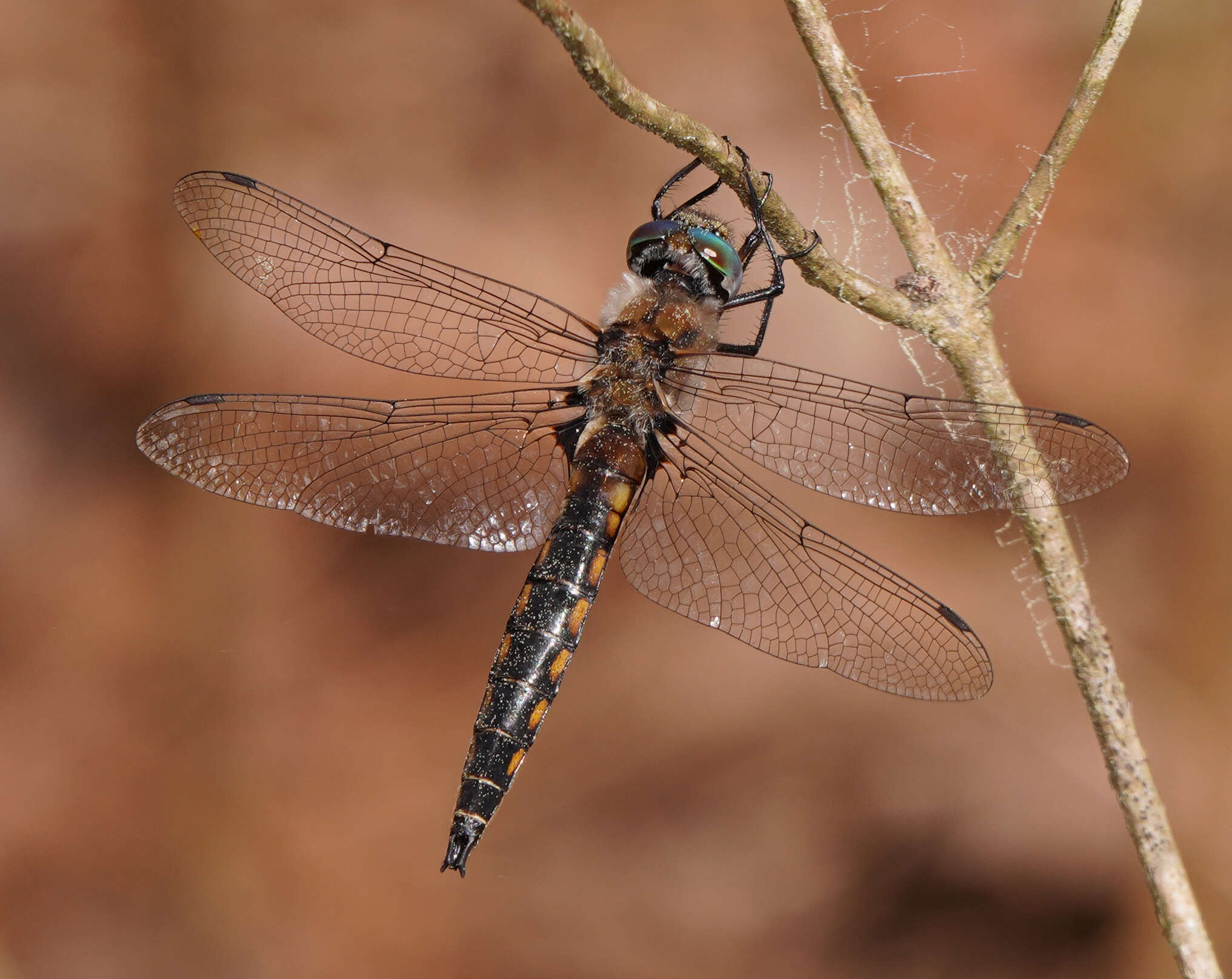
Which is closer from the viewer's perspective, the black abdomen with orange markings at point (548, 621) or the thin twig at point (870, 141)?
the thin twig at point (870, 141)

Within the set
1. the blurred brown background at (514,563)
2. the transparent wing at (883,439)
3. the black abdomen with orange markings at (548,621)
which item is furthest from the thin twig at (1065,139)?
the blurred brown background at (514,563)

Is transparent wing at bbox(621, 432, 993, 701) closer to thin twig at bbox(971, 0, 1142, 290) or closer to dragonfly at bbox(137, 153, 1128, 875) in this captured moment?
dragonfly at bbox(137, 153, 1128, 875)

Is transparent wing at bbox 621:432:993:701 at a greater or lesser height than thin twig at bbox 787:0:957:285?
lesser

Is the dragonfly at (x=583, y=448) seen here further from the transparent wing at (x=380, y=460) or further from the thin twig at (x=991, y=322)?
the thin twig at (x=991, y=322)

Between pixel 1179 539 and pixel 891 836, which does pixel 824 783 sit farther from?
pixel 1179 539

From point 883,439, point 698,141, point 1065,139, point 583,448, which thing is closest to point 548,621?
point 583,448

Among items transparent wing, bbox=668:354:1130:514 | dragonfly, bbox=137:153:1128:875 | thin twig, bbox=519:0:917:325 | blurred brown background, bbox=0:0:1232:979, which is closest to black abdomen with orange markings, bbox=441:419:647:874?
dragonfly, bbox=137:153:1128:875

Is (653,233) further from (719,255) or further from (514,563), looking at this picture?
(514,563)
